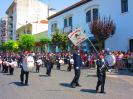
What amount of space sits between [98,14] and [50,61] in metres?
13.8

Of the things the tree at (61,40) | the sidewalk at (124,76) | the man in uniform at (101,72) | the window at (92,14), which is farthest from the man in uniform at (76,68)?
the tree at (61,40)

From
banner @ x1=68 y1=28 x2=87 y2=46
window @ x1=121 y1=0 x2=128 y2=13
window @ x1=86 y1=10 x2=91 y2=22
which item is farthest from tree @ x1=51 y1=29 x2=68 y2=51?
banner @ x1=68 y1=28 x2=87 y2=46

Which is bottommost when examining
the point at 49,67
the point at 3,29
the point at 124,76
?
the point at 124,76

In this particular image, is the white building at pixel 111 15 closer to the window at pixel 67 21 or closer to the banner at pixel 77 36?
the window at pixel 67 21

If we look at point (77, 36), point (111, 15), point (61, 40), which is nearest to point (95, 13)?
point (111, 15)

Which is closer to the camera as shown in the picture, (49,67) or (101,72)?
(101,72)

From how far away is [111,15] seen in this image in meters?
33.0

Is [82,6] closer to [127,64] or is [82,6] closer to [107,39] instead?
[107,39]

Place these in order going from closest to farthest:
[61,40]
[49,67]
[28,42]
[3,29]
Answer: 1. [49,67]
2. [61,40]
3. [28,42]
4. [3,29]

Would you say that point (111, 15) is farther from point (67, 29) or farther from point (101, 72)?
point (101, 72)

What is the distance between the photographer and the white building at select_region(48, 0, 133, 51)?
3031 centimetres

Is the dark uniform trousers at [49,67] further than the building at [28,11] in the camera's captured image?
No

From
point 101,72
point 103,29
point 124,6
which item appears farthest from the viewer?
point 103,29

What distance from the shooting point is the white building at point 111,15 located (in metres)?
30.3
